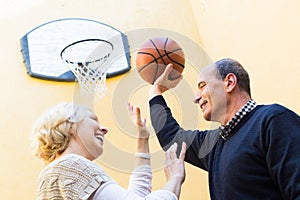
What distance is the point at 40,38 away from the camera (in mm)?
3648

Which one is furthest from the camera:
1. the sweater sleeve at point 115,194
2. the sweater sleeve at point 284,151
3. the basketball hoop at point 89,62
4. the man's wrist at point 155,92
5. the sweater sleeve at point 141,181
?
the basketball hoop at point 89,62

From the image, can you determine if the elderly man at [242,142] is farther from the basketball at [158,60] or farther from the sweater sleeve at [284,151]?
the basketball at [158,60]

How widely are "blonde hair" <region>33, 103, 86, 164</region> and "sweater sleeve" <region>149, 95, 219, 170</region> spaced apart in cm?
47

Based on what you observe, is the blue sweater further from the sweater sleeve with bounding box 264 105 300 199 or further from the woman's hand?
the woman's hand

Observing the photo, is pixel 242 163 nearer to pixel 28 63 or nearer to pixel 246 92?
pixel 246 92

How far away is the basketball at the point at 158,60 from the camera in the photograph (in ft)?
7.21

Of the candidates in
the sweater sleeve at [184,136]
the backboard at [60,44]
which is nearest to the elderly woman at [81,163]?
the sweater sleeve at [184,136]

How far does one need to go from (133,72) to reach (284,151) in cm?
247

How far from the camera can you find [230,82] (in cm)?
164

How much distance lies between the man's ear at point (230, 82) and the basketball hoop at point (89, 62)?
5.01 feet

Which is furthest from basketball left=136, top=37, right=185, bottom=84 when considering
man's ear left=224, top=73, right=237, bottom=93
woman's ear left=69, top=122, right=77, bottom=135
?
woman's ear left=69, top=122, right=77, bottom=135

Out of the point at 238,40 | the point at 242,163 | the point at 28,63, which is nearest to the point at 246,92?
the point at 242,163

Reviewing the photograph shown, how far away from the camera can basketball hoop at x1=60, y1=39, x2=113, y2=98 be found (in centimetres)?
309

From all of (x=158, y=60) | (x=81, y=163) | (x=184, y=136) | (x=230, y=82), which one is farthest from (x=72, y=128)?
(x=158, y=60)
